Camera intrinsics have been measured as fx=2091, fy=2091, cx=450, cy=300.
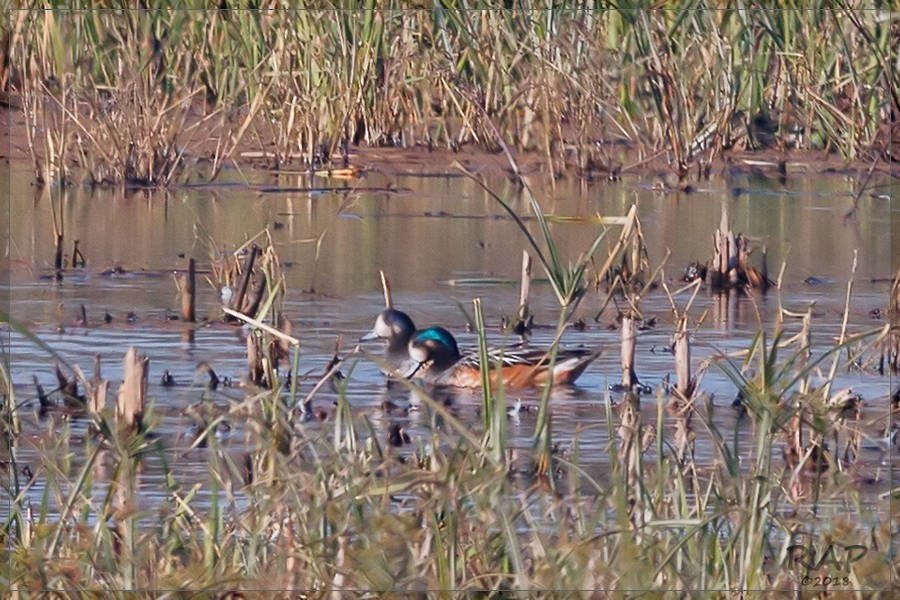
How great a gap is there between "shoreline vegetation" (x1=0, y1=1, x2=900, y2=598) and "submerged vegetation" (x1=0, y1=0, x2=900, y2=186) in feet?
0.09

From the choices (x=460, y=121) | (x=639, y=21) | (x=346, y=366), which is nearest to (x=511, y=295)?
(x=346, y=366)

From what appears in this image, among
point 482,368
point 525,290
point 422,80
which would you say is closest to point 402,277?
point 525,290

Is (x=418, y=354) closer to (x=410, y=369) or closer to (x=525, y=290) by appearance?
(x=410, y=369)

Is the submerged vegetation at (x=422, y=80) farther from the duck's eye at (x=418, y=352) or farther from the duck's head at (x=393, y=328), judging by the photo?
the duck's eye at (x=418, y=352)

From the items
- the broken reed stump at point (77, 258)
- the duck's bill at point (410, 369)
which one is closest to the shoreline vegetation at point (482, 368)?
the broken reed stump at point (77, 258)

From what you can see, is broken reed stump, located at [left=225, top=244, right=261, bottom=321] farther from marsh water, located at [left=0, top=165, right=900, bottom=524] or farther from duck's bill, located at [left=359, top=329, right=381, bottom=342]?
duck's bill, located at [left=359, top=329, right=381, bottom=342]

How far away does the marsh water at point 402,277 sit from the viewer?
683cm

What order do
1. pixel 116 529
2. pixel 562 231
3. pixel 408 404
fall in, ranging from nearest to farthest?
pixel 116 529
pixel 408 404
pixel 562 231

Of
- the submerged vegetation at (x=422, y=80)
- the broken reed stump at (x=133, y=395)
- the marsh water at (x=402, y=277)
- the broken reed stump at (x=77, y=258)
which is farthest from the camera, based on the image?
the submerged vegetation at (x=422, y=80)

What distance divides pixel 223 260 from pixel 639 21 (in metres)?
3.92

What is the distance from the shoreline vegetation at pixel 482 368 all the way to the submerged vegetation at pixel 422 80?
3cm

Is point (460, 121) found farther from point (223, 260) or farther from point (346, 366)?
point (346, 366)

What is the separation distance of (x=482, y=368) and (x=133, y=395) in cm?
139

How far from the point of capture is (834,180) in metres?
12.9
